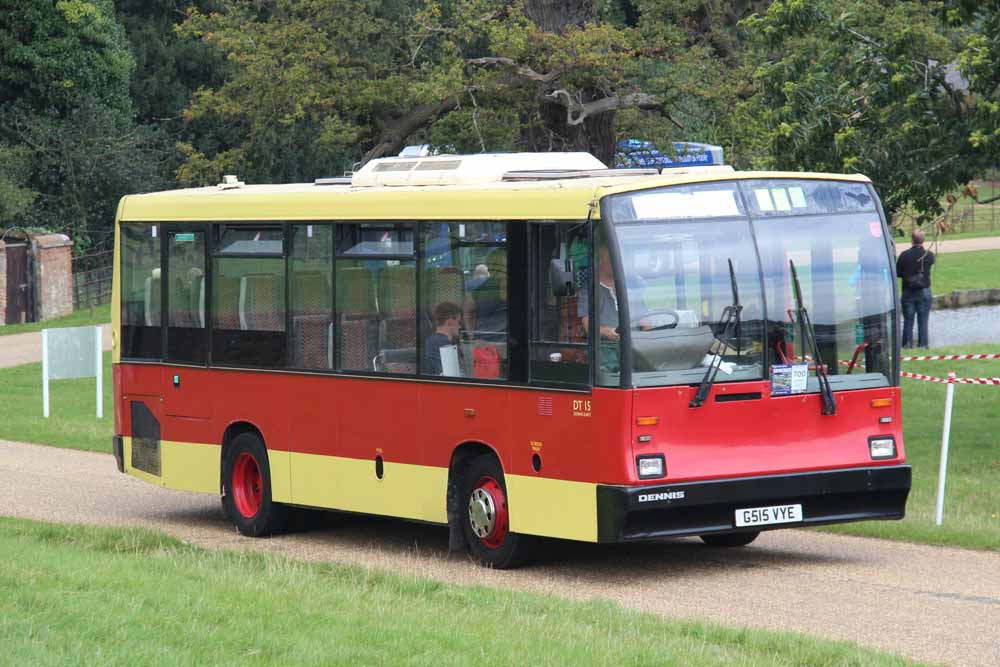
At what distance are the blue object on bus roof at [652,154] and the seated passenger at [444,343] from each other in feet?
54.8

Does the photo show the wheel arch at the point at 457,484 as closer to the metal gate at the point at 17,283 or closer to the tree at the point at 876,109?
the tree at the point at 876,109

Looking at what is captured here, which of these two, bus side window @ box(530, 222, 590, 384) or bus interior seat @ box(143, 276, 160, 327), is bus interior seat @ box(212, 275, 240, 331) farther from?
bus side window @ box(530, 222, 590, 384)

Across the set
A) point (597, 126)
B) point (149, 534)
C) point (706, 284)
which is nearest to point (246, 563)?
point (149, 534)

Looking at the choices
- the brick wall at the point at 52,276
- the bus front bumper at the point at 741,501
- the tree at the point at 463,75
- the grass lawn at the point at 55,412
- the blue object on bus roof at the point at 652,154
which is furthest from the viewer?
the brick wall at the point at 52,276

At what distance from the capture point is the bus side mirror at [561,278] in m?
11.3

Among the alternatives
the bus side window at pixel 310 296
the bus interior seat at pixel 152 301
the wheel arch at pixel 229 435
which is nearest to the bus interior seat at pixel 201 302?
the bus interior seat at pixel 152 301

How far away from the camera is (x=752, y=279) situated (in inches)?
458

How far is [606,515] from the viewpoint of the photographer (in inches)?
441

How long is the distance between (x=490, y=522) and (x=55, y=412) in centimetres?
1517

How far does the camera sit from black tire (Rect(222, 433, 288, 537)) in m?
14.6

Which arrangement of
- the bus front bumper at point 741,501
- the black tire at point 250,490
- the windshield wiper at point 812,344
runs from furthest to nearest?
the black tire at point 250,490 < the windshield wiper at point 812,344 < the bus front bumper at point 741,501

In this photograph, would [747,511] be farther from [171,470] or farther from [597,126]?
[597,126]

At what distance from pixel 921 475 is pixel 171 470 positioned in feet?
22.4

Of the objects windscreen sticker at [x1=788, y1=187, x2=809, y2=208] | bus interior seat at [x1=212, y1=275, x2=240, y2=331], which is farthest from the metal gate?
windscreen sticker at [x1=788, y1=187, x2=809, y2=208]
